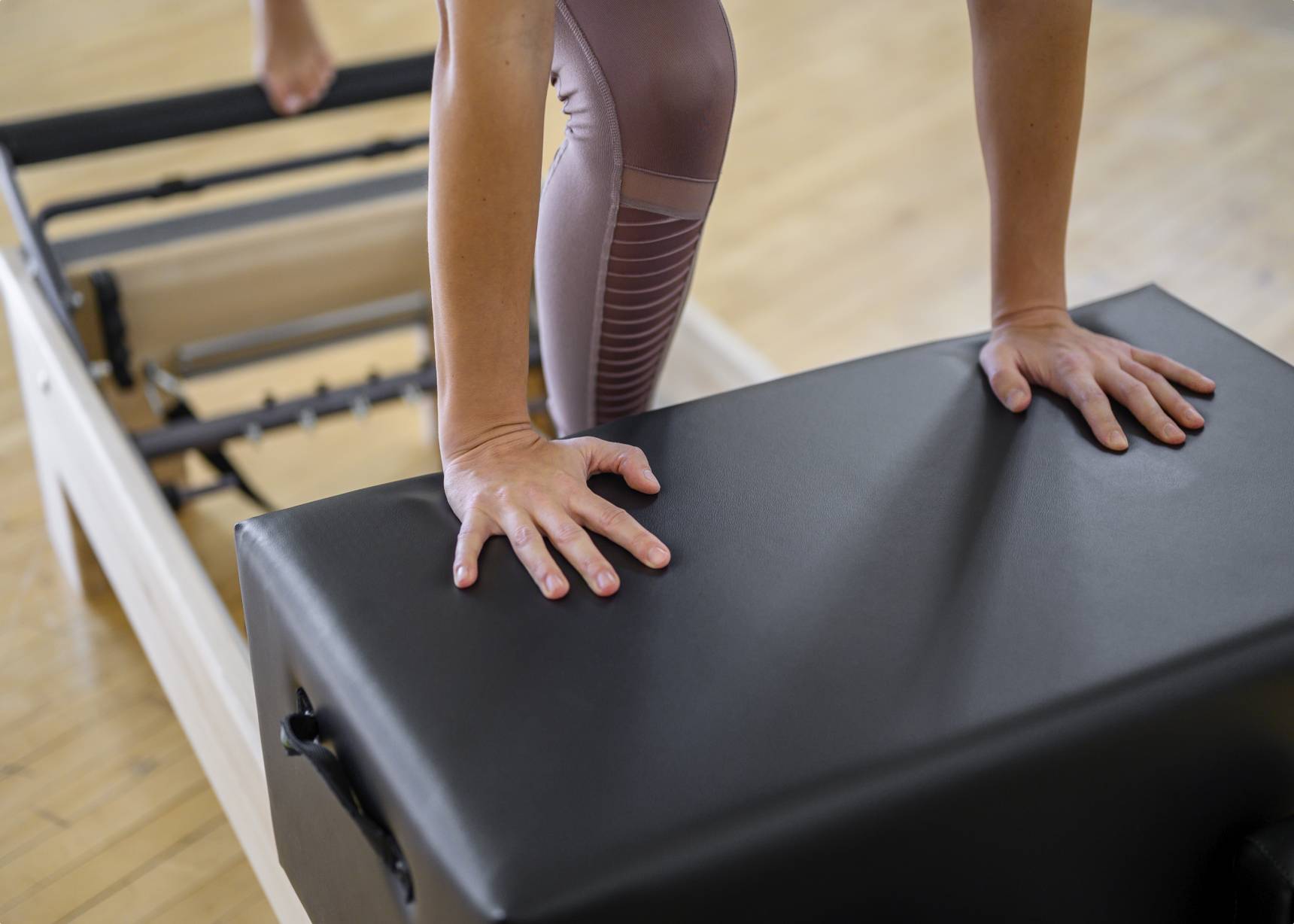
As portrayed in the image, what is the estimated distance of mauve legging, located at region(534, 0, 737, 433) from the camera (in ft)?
2.79

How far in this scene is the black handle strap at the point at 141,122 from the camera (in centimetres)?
124

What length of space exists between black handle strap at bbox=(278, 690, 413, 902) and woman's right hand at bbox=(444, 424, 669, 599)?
0.11 meters

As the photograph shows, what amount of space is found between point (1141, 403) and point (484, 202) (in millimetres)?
434

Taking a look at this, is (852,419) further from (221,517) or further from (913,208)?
(913,208)

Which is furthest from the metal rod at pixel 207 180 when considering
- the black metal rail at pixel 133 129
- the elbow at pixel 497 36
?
the elbow at pixel 497 36

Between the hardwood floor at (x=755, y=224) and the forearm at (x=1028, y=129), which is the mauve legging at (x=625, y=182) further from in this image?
the hardwood floor at (x=755, y=224)

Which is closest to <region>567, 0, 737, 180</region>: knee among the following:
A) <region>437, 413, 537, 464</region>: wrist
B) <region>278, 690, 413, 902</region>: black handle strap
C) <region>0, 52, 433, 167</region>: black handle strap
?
<region>437, 413, 537, 464</region>: wrist

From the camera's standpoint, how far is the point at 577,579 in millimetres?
→ 670

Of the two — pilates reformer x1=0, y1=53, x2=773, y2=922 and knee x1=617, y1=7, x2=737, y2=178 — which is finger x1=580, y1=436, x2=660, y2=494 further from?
pilates reformer x1=0, y1=53, x2=773, y2=922

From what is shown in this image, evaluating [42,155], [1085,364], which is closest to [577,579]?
[1085,364]

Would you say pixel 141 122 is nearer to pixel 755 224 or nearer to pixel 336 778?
pixel 336 778

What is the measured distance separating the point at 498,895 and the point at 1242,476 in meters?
0.52

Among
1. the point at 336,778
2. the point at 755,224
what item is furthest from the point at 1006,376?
the point at 755,224

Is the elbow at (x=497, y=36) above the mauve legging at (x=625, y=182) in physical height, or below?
above
